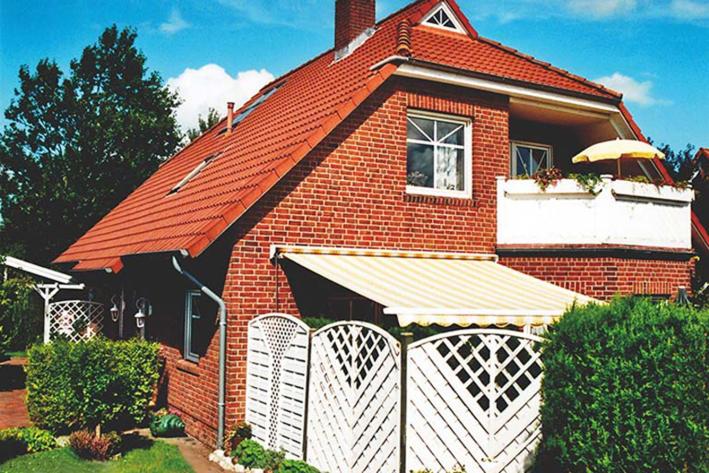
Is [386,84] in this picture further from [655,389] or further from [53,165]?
[53,165]

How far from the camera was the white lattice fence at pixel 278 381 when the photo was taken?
1144cm

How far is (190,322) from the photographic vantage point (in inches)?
618

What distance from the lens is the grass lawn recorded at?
11875 millimetres

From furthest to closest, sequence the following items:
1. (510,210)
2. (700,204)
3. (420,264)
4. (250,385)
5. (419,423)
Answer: (700,204) → (510,210) → (420,264) → (250,385) → (419,423)

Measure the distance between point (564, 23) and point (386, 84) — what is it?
13.2 feet

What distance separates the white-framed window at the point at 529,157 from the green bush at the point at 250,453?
9.92 m

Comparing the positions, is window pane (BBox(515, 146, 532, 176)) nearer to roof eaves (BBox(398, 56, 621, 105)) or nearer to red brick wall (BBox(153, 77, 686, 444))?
red brick wall (BBox(153, 77, 686, 444))

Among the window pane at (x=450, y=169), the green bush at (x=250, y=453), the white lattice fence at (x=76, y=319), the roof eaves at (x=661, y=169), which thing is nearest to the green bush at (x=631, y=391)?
the green bush at (x=250, y=453)

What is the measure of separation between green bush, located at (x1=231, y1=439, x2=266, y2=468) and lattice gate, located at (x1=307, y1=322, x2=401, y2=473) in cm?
114

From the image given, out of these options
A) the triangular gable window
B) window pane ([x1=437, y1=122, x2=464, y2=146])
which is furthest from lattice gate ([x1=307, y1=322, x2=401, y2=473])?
the triangular gable window

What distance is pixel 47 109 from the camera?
4634 centimetres

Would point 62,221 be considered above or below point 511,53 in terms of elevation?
below

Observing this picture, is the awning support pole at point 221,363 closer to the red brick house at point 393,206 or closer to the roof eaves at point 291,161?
the red brick house at point 393,206

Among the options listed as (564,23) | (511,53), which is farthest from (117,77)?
(564,23)
